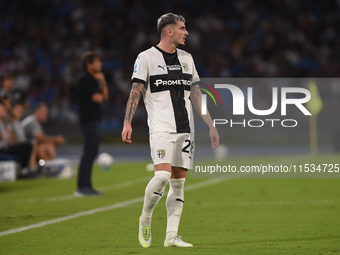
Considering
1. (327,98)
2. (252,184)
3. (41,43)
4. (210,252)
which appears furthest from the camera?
(41,43)

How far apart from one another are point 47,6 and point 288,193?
19.3 m

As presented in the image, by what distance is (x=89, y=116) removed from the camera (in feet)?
29.0

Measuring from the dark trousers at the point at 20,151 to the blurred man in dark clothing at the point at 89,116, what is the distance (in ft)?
11.2

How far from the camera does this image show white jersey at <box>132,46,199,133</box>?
4680 mm

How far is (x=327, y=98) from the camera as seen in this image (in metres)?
21.7

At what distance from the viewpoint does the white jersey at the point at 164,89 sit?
15.4ft

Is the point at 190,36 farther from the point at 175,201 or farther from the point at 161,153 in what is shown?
the point at 161,153

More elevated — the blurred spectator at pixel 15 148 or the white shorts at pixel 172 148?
the white shorts at pixel 172 148

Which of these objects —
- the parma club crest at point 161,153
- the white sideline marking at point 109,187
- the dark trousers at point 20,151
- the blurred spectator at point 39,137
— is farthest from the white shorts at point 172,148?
the blurred spectator at point 39,137

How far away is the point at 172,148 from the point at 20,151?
7894 millimetres

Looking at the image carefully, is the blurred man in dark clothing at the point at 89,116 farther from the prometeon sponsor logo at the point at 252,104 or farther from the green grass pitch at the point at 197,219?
the prometeon sponsor logo at the point at 252,104

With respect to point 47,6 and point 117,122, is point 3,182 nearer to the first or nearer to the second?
point 117,122

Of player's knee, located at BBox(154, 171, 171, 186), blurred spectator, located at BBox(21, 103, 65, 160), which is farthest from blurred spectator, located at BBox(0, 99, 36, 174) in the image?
player's knee, located at BBox(154, 171, 171, 186)

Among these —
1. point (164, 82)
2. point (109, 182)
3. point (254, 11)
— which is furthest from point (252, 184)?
point (254, 11)
